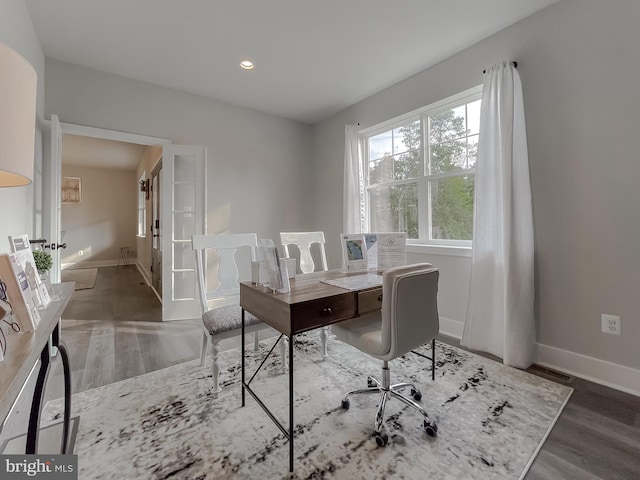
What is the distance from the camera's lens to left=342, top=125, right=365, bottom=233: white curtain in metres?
3.65

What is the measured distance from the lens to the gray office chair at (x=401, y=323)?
132 centimetres

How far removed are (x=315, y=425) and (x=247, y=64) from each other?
10.3ft

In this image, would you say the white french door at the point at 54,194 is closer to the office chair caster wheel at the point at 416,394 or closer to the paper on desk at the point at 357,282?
the paper on desk at the point at 357,282

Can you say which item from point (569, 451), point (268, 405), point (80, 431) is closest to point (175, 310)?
point (80, 431)

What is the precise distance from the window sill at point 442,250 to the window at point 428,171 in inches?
3.1

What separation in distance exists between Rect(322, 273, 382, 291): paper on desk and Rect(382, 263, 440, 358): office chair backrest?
25 centimetres

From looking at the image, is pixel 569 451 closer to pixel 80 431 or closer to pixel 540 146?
pixel 540 146

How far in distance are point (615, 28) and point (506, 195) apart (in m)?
1.19

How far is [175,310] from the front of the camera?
3.33 meters

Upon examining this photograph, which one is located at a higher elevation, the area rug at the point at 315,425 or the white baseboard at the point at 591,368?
the white baseboard at the point at 591,368

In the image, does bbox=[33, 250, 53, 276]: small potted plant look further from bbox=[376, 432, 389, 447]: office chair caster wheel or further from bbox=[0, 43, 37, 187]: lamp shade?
bbox=[376, 432, 389, 447]: office chair caster wheel

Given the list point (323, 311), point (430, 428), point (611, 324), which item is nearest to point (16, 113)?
point (323, 311)

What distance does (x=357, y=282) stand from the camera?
5.53 ft

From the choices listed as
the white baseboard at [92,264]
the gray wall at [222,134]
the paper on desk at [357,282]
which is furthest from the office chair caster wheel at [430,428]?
the white baseboard at [92,264]
